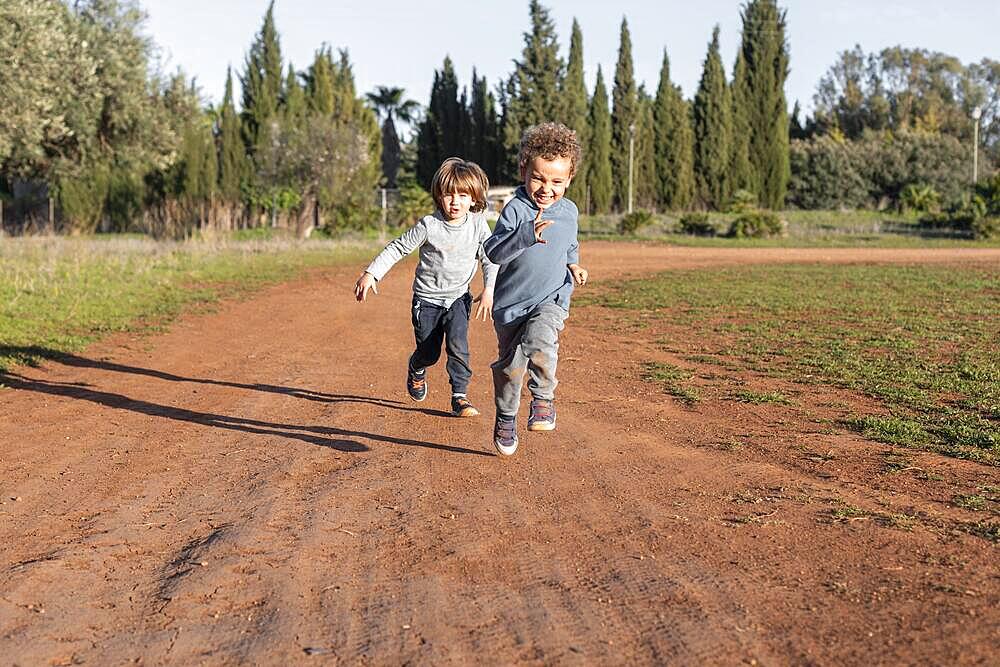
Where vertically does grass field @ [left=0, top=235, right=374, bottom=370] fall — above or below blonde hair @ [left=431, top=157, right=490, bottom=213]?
below

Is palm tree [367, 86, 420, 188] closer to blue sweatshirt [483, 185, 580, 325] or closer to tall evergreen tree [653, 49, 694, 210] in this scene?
tall evergreen tree [653, 49, 694, 210]

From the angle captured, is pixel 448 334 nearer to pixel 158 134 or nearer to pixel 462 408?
pixel 462 408

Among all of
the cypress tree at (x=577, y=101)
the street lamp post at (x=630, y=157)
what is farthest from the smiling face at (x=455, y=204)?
the cypress tree at (x=577, y=101)

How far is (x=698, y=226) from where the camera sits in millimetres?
39906

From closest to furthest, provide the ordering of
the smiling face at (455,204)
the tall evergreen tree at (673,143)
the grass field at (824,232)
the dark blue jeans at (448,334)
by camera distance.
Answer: the smiling face at (455,204)
the dark blue jeans at (448,334)
the grass field at (824,232)
the tall evergreen tree at (673,143)

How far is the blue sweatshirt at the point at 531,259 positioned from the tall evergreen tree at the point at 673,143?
156ft

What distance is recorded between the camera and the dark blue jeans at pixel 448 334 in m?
7.11

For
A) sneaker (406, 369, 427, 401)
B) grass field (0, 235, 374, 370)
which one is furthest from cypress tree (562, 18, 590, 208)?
sneaker (406, 369, 427, 401)

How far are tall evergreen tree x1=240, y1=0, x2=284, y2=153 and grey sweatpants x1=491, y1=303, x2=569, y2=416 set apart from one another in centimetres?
4194

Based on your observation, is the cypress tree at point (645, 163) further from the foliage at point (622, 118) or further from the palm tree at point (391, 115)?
the palm tree at point (391, 115)

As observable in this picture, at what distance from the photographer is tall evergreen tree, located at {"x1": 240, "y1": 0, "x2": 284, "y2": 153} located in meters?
45.6

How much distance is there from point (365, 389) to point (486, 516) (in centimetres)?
381

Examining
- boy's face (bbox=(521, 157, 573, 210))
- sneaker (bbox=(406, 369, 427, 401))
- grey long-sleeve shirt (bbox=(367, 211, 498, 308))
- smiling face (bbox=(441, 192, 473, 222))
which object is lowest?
sneaker (bbox=(406, 369, 427, 401))

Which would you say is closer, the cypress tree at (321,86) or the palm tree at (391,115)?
the cypress tree at (321,86)
